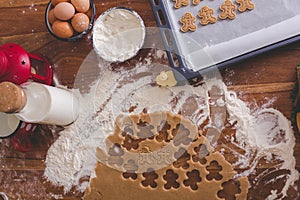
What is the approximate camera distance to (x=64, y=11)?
119cm

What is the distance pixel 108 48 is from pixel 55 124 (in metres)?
0.23

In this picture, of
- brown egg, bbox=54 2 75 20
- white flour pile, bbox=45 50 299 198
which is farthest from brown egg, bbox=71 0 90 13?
white flour pile, bbox=45 50 299 198

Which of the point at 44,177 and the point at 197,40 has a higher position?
the point at 197,40

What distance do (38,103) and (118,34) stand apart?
27 cm

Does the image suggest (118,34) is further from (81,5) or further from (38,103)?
(38,103)

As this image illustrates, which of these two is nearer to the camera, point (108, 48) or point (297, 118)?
point (297, 118)

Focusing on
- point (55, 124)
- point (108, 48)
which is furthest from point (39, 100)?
point (108, 48)

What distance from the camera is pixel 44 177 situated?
4.10 ft

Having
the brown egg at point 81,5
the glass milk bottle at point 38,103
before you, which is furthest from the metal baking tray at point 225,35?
the glass milk bottle at point 38,103

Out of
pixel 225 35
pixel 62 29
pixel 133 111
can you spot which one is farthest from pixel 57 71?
pixel 225 35

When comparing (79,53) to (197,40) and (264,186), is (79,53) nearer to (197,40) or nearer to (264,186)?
(197,40)

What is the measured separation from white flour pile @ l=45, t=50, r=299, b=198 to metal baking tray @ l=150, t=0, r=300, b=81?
49 mm

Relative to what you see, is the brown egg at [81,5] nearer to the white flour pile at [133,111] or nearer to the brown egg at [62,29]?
the brown egg at [62,29]

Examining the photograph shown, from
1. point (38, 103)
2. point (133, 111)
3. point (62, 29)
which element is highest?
point (62, 29)
